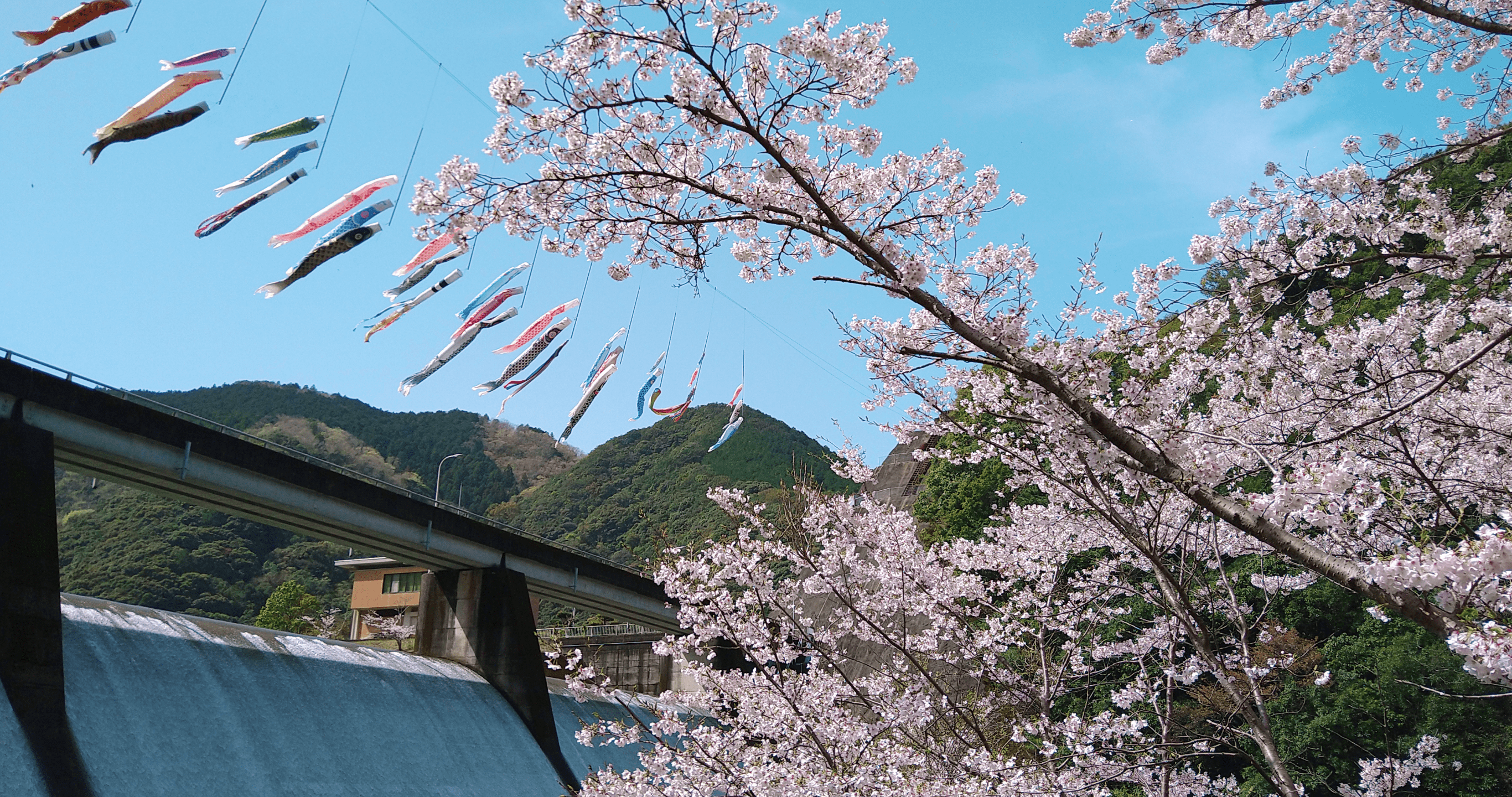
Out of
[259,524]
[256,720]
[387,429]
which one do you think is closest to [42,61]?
[256,720]

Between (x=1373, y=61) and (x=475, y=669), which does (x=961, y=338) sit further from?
(x=475, y=669)

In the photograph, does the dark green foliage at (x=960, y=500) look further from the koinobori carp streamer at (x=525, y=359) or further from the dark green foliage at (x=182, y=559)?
the dark green foliage at (x=182, y=559)

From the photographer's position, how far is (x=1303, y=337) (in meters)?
6.16

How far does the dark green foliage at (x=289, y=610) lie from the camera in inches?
1363

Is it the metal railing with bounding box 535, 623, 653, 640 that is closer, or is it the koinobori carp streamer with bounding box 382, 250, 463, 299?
the koinobori carp streamer with bounding box 382, 250, 463, 299

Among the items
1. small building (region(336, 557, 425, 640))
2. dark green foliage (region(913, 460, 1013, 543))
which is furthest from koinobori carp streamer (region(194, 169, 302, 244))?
small building (region(336, 557, 425, 640))

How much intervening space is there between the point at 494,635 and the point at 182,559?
26195 millimetres

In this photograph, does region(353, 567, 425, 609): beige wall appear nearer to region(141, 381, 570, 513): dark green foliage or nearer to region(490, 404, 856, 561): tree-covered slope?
region(490, 404, 856, 561): tree-covered slope

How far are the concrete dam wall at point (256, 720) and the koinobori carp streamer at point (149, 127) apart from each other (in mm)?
6901

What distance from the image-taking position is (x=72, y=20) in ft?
43.9

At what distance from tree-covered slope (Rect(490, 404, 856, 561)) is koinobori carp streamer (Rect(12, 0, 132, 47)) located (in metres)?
31.0

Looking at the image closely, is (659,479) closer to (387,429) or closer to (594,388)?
(387,429)

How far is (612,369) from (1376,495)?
2099cm

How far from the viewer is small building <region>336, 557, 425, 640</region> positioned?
37781 mm
